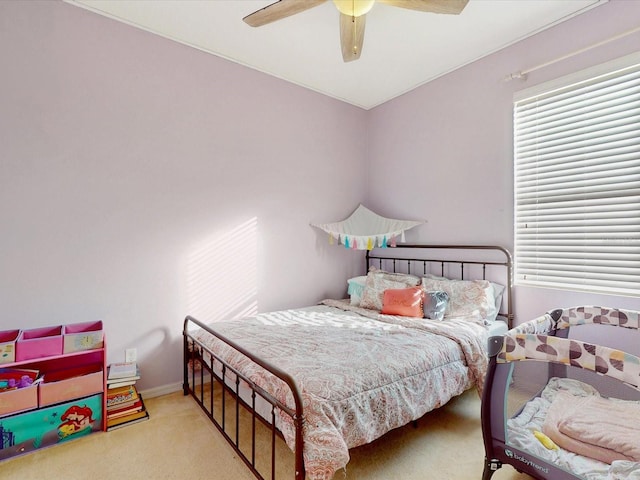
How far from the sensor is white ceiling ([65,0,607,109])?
223 centimetres

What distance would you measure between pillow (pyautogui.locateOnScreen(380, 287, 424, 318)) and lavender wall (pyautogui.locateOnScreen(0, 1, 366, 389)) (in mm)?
943

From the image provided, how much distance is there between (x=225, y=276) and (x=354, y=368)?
161 centimetres

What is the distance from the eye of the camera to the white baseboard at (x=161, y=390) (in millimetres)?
2479

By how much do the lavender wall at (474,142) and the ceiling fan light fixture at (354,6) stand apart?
1586mm

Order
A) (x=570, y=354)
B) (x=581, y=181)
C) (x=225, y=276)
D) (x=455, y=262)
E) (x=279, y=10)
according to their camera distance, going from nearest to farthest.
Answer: (x=570, y=354) < (x=279, y=10) < (x=581, y=181) < (x=225, y=276) < (x=455, y=262)

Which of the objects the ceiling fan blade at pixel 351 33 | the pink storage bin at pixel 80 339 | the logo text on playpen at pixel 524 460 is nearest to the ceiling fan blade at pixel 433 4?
the ceiling fan blade at pixel 351 33

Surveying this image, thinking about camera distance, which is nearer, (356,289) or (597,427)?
(597,427)

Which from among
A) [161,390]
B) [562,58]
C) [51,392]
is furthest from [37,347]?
[562,58]

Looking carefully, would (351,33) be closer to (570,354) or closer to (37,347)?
(570,354)

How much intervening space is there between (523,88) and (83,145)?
10.7 feet

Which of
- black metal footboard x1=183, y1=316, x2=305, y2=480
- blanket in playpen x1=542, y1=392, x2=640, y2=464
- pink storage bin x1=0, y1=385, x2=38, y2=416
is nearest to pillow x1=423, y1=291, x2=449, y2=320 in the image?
blanket in playpen x1=542, y1=392, x2=640, y2=464

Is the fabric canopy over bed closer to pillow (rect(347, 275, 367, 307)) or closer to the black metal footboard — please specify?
pillow (rect(347, 275, 367, 307))

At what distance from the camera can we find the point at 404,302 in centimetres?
271

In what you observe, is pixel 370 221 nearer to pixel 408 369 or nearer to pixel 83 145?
pixel 408 369
